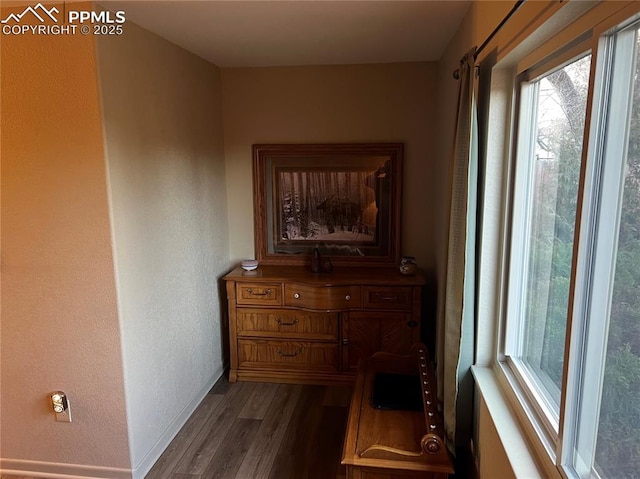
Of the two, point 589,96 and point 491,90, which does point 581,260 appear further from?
point 491,90

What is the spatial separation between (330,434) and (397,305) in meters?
0.96

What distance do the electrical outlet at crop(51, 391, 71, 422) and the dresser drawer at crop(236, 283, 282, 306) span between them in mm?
1263

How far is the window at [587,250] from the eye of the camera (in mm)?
1050

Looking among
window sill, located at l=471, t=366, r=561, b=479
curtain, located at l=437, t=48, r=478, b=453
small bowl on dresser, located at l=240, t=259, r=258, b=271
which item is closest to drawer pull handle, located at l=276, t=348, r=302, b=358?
small bowl on dresser, located at l=240, t=259, r=258, b=271

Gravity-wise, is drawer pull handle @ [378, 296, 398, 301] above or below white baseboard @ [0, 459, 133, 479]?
above

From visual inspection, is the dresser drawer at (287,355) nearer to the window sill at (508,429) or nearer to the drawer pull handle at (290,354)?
the drawer pull handle at (290,354)

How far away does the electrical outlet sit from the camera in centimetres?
228

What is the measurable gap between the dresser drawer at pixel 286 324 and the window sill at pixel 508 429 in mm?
1388

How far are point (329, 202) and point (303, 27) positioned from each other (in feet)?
4.49

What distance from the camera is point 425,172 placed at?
3338mm

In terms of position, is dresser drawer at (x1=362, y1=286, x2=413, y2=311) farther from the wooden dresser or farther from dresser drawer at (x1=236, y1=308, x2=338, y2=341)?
dresser drawer at (x1=236, y1=308, x2=338, y2=341)

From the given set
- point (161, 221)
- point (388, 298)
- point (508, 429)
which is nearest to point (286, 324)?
point (388, 298)

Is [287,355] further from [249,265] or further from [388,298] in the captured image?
[388,298]

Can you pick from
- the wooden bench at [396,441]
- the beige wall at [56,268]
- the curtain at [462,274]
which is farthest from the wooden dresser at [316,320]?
Answer: the beige wall at [56,268]
